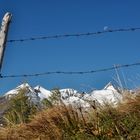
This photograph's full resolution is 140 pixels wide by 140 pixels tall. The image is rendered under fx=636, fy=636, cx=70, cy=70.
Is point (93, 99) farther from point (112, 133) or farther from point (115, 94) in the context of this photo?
point (112, 133)

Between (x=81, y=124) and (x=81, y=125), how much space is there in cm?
1

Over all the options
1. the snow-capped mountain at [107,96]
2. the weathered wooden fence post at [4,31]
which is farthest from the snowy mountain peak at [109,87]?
the weathered wooden fence post at [4,31]

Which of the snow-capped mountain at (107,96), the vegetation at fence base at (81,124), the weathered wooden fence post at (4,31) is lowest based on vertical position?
the vegetation at fence base at (81,124)

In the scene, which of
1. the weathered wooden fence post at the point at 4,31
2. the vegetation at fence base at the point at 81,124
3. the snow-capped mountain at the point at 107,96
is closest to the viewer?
the vegetation at fence base at the point at 81,124

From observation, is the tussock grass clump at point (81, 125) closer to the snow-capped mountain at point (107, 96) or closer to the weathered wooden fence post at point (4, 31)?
the snow-capped mountain at point (107, 96)

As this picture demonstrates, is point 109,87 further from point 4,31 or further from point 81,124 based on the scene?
point 4,31

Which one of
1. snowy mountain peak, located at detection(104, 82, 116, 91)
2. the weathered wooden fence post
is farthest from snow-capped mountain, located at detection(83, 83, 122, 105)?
the weathered wooden fence post

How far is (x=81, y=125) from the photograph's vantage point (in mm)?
8055

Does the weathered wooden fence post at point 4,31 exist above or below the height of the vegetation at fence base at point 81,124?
above

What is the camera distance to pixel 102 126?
304 inches

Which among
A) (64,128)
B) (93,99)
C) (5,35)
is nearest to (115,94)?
(93,99)

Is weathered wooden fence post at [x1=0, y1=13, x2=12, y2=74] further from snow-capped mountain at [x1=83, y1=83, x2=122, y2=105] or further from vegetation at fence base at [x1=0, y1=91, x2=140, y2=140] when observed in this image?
snow-capped mountain at [x1=83, y1=83, x2=122, y2=105]

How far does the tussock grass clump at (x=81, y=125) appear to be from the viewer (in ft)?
24.8

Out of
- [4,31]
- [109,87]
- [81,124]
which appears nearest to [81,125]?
[81,124]
